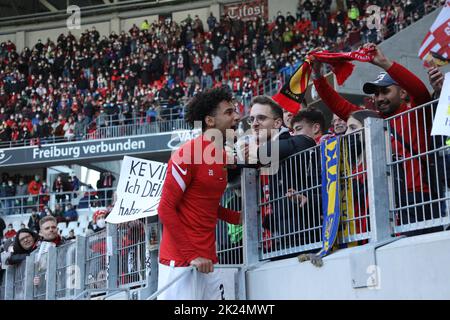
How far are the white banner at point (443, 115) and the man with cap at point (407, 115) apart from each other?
24cm

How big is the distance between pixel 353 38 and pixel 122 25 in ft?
59.9

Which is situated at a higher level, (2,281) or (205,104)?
(205,104)

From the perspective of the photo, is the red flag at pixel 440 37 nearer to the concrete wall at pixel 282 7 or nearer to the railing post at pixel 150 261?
the railing post at pixel 150 261

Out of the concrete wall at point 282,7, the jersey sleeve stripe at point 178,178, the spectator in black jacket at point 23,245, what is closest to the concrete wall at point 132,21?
the concrete wall at point 282,7

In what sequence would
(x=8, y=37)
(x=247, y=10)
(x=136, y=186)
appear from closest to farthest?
(x=136, y=186)
(x=247, y=10)
(x=8, y=37)

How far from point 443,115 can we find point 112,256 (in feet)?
14.2

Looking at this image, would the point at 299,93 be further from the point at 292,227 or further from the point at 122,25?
the point at 122,25

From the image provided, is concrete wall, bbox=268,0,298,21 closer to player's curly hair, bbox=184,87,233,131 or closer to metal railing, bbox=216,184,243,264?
metal railing, bbox=216,184,243,264

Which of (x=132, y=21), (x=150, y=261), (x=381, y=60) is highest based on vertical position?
(x=132, y=21)

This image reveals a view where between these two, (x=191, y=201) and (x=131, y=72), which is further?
(x=131, y=72)

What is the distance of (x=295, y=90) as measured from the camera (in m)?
6.00

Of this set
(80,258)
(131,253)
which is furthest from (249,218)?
(80,258)

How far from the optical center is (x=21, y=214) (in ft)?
83.4

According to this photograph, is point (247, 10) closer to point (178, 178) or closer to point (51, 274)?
point (51, 274)
